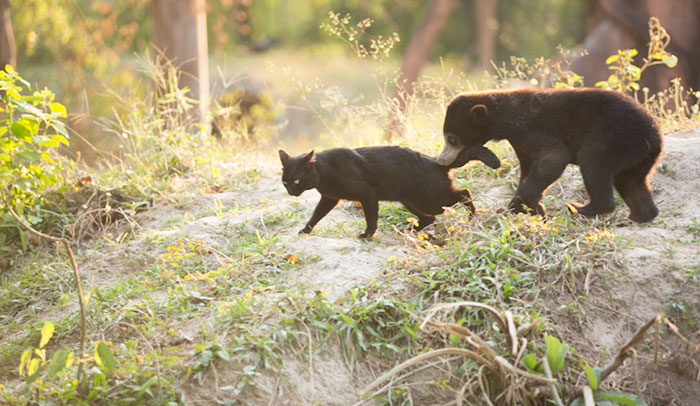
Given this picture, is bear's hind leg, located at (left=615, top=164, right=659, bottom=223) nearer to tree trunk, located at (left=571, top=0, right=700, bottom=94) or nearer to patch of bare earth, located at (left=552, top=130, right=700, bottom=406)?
patch of bare earth, located at (left=552, top=130, right=700, bottom=406)

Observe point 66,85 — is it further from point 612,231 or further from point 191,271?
point 612,231

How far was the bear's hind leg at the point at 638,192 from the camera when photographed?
4215mm

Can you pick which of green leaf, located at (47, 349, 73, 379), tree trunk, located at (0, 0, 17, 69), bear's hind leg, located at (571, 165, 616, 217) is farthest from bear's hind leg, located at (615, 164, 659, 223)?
tree trunk, located at (0, 0, 17, 69)

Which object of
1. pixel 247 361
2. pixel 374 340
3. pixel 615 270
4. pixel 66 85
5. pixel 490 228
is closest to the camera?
pixel 247 361

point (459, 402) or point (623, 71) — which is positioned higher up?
point (623, 71)

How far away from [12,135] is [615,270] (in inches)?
169

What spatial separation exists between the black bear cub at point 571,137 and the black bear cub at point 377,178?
0.17m

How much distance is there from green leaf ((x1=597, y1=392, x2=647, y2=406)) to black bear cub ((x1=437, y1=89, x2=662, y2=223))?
1.41 meters

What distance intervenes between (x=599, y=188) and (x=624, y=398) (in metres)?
1.50

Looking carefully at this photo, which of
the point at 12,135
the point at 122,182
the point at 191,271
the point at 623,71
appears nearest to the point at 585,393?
the point at 191,271

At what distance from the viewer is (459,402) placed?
9.79ft

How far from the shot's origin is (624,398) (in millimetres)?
2986

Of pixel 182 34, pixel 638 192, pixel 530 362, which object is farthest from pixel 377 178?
pixel 182 34

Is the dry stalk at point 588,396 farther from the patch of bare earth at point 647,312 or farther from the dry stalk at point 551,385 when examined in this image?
the patch of bare earth at point 647,312
